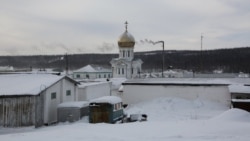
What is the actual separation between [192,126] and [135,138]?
4102 millimetres

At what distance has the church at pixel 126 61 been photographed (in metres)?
66.0

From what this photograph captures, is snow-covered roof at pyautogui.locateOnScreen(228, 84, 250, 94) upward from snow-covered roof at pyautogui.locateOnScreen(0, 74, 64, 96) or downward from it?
downward

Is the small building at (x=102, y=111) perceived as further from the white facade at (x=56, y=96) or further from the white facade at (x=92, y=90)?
the white facade at (x=92, y=90)

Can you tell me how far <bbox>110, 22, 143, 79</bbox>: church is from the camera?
66000mm

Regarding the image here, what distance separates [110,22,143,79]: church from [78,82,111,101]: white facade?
777 inches

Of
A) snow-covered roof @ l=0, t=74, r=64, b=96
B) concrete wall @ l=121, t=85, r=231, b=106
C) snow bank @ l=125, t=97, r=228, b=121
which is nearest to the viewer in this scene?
snow-covered roof @ l=0, t=74, r=64, b=96

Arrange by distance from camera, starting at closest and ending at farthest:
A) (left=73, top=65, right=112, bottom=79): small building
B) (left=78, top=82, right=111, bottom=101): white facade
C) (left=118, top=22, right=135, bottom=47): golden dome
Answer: (left=78, top=82, right=111, bottom=101): white facade, (left=118, top=22, right=135, bottom=47): golden dome, (left=73, top=65, right=112, bottom=79): small building

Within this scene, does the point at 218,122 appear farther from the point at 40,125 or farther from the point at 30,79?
the point at 30,79

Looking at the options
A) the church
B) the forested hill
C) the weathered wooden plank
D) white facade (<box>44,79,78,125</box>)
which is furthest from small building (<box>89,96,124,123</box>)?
the forested hill

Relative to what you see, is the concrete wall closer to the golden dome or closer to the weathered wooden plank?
the weathered wooden plank

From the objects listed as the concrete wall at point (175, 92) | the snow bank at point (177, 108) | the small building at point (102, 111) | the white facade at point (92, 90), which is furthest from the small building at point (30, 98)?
the concrete wall at point (175, 92)

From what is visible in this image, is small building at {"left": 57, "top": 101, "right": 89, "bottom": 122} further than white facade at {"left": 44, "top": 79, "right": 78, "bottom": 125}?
Yes

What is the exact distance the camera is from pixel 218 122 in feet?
63.7

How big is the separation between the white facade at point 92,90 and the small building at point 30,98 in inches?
268
